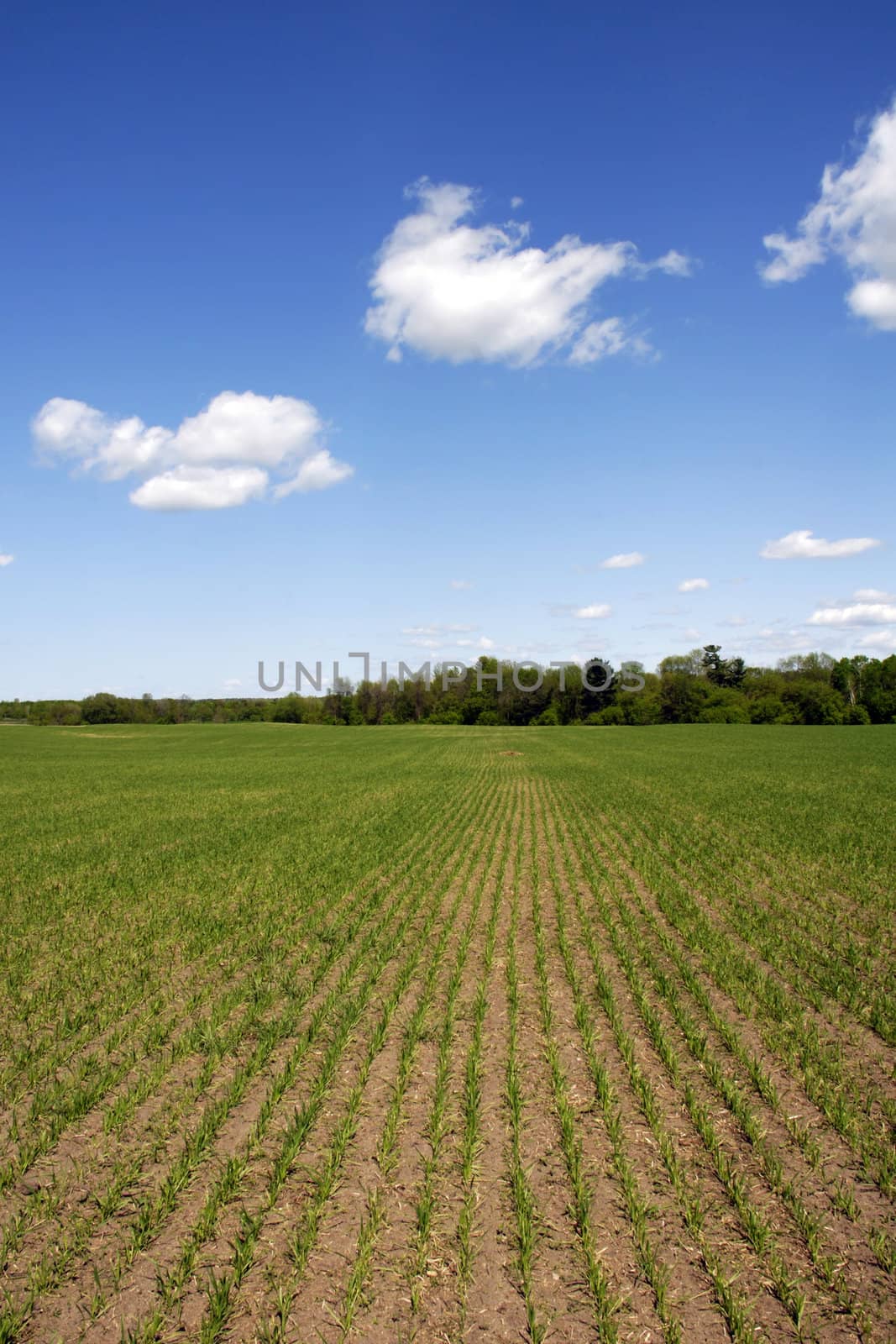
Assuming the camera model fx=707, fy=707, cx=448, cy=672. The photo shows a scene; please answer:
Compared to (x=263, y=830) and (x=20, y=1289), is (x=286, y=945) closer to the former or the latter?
(x=20, y=1289)

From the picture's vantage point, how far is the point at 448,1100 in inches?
253

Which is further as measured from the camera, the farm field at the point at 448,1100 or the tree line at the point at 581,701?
the tree line at the point at 581,701

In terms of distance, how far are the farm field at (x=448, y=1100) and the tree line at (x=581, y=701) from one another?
336 ft

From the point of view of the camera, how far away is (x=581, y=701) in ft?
409

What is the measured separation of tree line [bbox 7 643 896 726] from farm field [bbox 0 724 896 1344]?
10234 centimetres

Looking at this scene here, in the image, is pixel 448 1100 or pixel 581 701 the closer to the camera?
pixel 448 1100

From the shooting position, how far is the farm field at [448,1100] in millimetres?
4293

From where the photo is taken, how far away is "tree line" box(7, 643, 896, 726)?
10994 cm

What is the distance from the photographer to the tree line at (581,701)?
110 m

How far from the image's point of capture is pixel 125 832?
2144cm

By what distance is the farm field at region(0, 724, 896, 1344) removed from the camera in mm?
4293

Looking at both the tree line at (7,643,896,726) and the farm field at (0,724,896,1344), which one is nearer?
the farm field at (0,724,896,1344)

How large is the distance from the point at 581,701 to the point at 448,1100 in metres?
120

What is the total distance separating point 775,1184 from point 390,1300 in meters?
2.95
